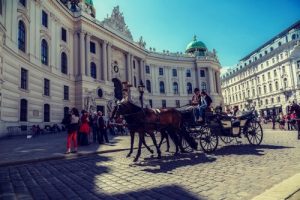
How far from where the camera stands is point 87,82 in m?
32.4

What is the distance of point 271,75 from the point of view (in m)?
63.8

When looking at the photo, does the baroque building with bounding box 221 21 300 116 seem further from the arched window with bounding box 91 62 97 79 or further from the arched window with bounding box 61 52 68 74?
the arched window with bounding box 61 52 68 74

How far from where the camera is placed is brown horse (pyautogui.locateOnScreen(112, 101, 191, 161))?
7.76 meters

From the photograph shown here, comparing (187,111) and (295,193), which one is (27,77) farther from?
(295,193)

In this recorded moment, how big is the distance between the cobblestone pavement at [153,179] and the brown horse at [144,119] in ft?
4.25

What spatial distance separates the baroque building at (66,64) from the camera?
20547 mm

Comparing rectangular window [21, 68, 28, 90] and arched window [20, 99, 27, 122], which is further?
rectangular window [21, 68, 28, 90]

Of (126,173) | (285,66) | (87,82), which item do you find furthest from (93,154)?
(285,66)

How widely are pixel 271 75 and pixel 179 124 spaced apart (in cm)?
6426

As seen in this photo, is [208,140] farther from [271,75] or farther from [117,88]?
[271,75]

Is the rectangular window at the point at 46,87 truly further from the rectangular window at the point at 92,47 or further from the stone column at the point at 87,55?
the rectangular window at the point at 92,47

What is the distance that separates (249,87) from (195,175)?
77153 mm

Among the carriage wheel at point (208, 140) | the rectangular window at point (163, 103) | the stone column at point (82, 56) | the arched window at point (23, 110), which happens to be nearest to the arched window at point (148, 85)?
the rectangular window at point (163, 103)

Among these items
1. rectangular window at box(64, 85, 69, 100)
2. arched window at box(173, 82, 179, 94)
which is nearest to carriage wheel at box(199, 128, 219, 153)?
rectangular window at box(64, 85, 69, 100)
